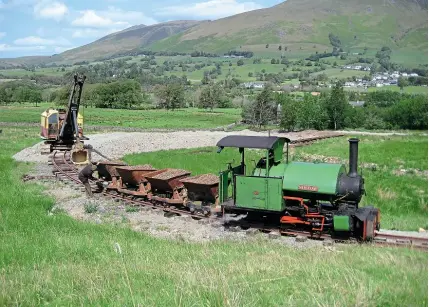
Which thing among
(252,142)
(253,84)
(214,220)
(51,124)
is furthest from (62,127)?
(253,84)

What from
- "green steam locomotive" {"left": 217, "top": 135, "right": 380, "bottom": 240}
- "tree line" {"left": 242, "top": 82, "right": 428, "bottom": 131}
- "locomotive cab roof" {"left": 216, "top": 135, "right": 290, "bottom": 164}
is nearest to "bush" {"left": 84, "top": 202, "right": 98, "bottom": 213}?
"green steam locomotive" {"left": 217, "top": 135, "right": 380, "bottom": 240}

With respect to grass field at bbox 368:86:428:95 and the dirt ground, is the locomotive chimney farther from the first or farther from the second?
grass field at bbox 368:86:428:95

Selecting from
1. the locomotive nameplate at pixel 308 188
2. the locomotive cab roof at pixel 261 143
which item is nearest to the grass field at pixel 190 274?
the locomotive nameplate at pixel 308 188

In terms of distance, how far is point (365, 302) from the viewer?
13.7 feet

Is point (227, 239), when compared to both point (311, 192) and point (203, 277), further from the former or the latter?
point (203, 277)

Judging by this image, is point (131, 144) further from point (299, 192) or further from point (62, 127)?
point (299, 192)

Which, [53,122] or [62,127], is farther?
[53,122]

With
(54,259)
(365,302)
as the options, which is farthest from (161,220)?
(365,302)

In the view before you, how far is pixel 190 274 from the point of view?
6.60m

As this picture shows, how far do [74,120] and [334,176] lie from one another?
21851 mm

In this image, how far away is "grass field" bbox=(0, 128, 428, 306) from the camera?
4.21m

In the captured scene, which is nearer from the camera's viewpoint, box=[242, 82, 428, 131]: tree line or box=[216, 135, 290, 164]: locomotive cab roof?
box=[242, 82, 428, 131]: tree line

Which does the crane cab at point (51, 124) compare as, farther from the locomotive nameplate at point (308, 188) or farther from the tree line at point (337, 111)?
the locomotive nameplate at point (308, 188)

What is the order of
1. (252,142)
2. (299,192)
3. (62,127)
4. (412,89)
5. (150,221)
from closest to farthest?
(412,89) → (252,142) → (299,192) → (150,221) → (62,127)
